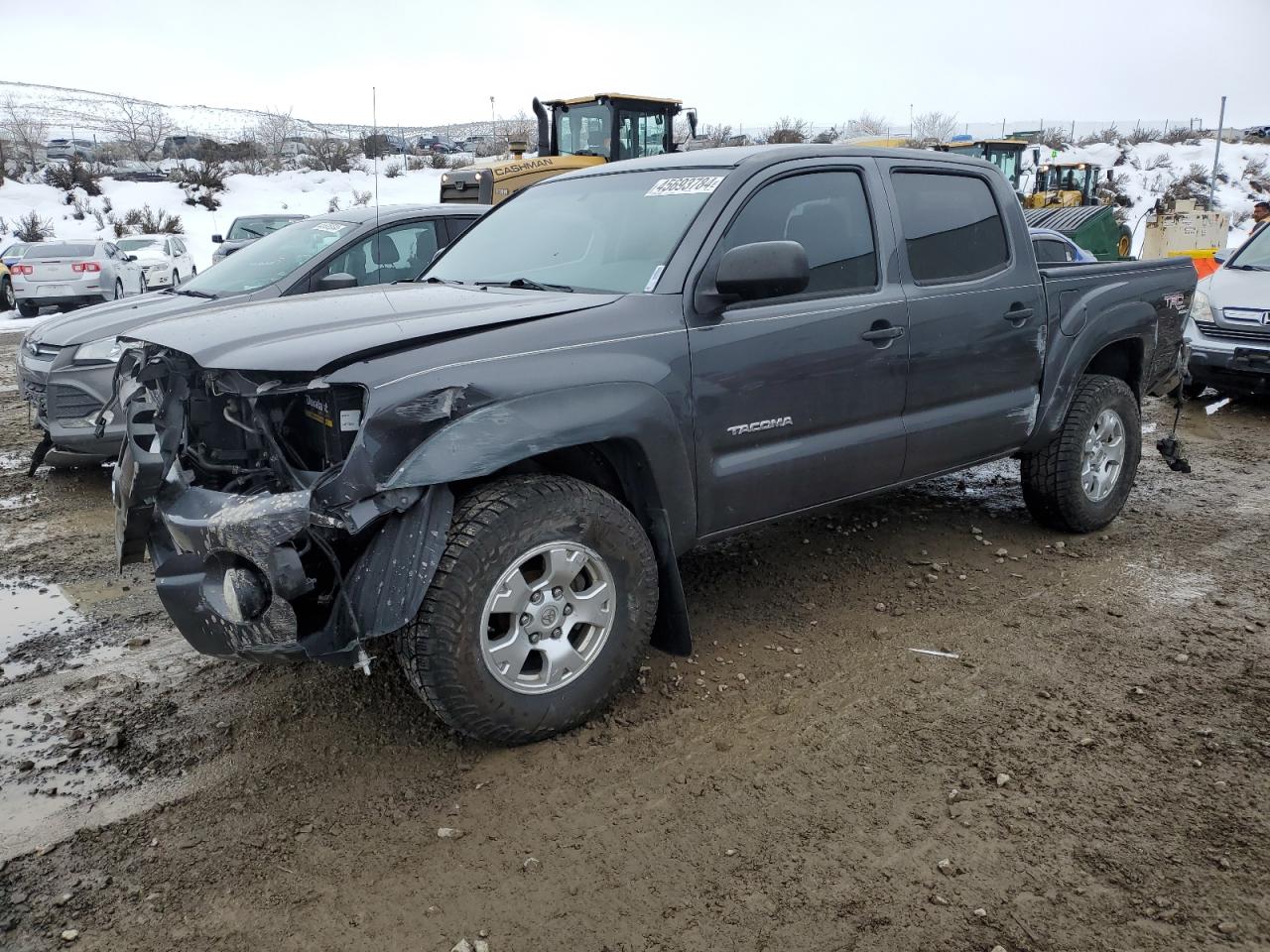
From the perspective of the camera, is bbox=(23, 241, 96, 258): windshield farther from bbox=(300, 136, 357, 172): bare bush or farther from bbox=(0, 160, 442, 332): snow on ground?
bbox=(300, 136, 357, 172): bare bush

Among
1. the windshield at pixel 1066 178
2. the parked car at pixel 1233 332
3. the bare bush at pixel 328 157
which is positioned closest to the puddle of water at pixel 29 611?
the parked car at pixel 1233 332

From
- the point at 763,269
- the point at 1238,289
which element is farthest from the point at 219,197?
the point at 763,269

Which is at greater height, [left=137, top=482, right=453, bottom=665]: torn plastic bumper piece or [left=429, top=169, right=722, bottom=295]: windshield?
[left=429, top=169, right=722, bottom=295]: windshield

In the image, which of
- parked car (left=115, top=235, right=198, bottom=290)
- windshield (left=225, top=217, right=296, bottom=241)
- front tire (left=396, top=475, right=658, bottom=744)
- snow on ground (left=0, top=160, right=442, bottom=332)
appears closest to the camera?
front tire (left=396, top=475, right=658, bottom=744)

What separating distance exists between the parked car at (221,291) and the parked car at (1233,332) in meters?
6.52

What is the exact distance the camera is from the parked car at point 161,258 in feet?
64.4

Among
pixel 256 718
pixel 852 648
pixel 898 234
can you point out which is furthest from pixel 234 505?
pixel 898 234

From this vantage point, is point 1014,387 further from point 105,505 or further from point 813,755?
point 105,505

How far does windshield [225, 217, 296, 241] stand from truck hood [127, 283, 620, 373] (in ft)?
50.4

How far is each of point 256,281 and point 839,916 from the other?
5.60m

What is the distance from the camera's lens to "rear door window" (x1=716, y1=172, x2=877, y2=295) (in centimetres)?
375

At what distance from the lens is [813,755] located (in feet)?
10.3

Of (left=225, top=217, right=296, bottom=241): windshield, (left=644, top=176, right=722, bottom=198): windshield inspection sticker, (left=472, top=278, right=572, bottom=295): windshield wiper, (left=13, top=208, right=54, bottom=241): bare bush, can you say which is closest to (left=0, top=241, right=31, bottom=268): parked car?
(left=225, top=217, right=296, bottom=241): windshield

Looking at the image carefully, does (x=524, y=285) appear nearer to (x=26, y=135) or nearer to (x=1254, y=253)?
(x=1254, y=253)
